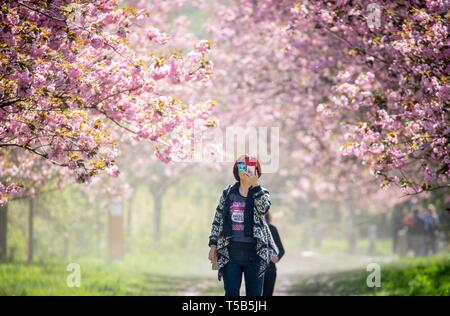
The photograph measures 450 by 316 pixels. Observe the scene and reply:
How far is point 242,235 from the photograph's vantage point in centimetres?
896

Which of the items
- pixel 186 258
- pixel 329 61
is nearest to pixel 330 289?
pixel 329 61

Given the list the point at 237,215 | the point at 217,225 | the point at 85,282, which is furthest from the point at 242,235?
the point at 85,282

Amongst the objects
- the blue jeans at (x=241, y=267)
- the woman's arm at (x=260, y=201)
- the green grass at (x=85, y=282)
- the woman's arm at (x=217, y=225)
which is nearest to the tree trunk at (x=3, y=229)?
the green grass at (x=85, y=282)

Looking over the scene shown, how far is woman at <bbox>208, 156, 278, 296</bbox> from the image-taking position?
29.4 ft

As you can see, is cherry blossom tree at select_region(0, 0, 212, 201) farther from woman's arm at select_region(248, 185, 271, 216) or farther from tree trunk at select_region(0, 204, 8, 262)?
tree trunk at select_region(0, 204, 8, 262)

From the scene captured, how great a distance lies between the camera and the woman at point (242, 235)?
8969 mm

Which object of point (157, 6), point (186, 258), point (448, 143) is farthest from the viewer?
point (186, 258)

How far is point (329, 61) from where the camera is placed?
18.5 meters

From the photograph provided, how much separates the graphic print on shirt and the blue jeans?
0.62ft

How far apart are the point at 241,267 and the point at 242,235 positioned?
1.28 ft

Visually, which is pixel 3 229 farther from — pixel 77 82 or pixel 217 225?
pixel 217 225

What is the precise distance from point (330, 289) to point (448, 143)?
8334 millimetres

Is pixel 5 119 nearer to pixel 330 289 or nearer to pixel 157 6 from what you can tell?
pixel 330 289

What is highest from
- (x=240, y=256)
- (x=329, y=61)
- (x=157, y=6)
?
(x=157, y=6)
